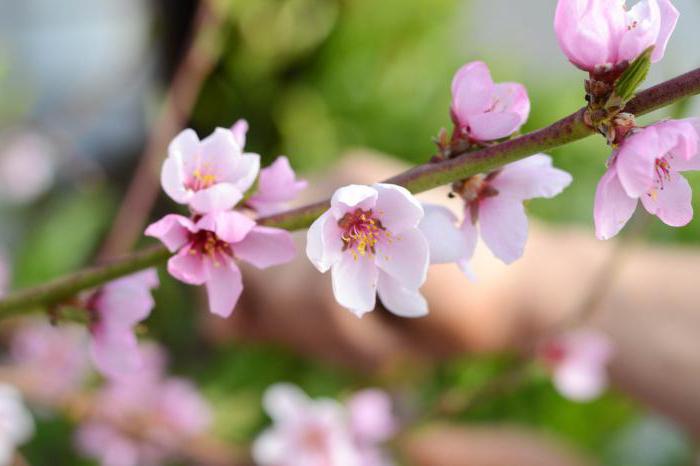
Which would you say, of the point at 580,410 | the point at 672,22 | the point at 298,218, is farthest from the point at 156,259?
the point at 580,410

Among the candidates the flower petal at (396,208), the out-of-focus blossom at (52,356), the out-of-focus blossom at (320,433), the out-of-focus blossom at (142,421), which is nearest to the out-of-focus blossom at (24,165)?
the out-of-focus blossom at (52,356)

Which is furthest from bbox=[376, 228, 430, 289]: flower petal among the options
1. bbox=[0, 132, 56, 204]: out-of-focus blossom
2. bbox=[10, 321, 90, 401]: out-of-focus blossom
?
bbox=[0, 132, 56, 204]: out-of-focus blossom

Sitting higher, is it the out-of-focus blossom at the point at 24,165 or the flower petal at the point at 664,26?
the out-of-focus blossom at the point at 24,165

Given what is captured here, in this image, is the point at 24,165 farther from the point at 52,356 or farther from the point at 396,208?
the point at 396,208

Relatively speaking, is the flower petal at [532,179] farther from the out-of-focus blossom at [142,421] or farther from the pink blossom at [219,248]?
the out-of-focus blossom at [142,421]

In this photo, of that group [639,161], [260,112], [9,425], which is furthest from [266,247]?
[260,112]

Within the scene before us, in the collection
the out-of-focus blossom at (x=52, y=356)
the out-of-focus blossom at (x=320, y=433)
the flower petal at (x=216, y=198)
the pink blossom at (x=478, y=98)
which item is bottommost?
the flower petal at (x=216, y=198)

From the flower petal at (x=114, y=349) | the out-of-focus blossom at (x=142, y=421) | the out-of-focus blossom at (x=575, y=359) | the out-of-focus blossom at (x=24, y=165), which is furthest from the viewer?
the out-of-focus blossom at (x=24, y=165)

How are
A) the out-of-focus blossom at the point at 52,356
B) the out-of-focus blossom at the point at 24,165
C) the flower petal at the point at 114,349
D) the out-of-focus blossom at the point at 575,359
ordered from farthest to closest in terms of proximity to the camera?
the out-of-focus blossom at the point at 24,165 → the out-of-focus blossom at the point at 52,356 → the out-of-focus blossom at the point at 575,359 → the flower petal at the point at 114,349
